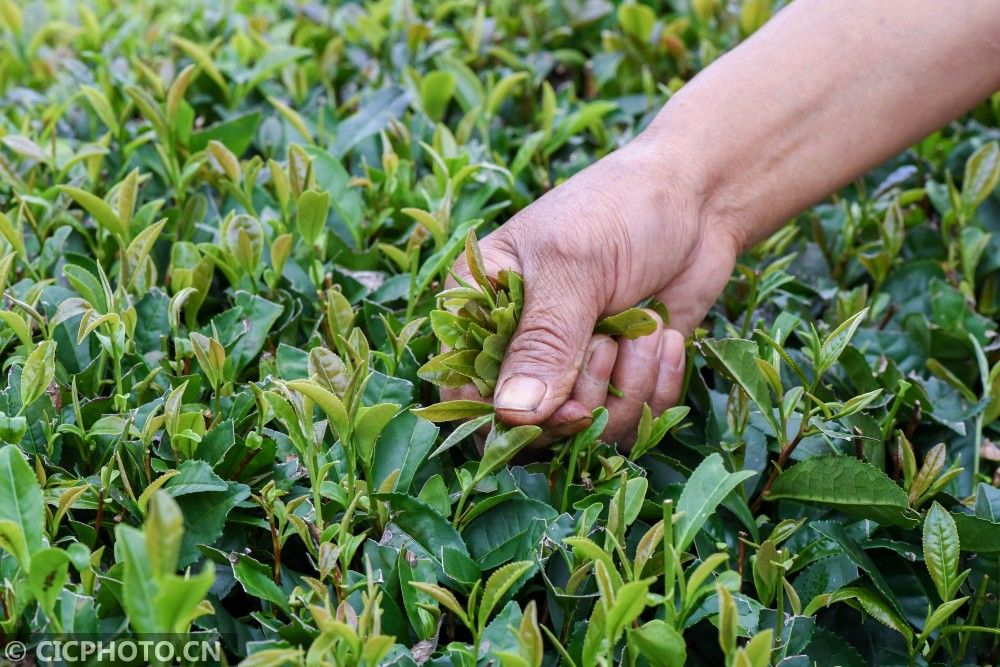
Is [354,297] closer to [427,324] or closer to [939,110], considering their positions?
[427,324]

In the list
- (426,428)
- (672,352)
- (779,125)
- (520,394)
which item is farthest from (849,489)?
(779,125)

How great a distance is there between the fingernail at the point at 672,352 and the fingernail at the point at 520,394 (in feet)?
0.83

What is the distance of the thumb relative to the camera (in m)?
1.34

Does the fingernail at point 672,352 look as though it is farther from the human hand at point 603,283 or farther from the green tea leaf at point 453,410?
the green tea leaf at point 453,410

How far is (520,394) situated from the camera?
52.6 inches

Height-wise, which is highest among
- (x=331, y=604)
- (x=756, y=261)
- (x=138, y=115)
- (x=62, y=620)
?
(x=138, y=115)

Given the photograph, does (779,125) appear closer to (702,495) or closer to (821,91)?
(821,91)

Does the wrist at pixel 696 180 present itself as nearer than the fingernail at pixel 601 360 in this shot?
No

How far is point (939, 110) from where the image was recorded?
6.09 ft

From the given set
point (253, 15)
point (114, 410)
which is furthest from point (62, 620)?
point (253, 15)

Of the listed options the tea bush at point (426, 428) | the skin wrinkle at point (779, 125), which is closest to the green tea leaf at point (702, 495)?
the tea bush at point (426, 428)

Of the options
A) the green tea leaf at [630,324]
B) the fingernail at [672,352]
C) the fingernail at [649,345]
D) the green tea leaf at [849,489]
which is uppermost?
the green tea leaf at [630,324]

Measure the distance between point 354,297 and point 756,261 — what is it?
81cm

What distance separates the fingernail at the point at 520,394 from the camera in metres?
1.33
